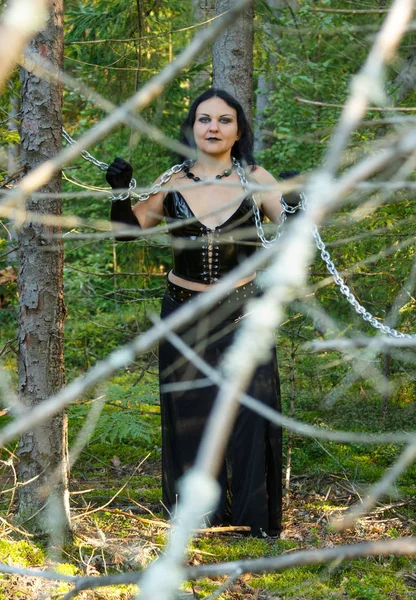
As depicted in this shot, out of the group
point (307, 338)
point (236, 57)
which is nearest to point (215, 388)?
point (307, 338)

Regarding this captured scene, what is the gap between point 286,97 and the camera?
9.60 m

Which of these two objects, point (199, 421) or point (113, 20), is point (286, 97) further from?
point (199, 421)

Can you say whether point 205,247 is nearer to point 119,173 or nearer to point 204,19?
point 119,173

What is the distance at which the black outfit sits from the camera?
3.99 metres

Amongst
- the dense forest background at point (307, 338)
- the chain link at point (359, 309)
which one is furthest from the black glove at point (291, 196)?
the chain link at point (359, 309)

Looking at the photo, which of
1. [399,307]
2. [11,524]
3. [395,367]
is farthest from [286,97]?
[11,524]

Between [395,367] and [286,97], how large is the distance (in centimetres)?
495

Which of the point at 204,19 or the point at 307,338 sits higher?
the point at 204,19

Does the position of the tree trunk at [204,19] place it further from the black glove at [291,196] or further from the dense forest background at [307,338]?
the black glove at [291,196]

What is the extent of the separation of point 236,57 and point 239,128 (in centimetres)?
101

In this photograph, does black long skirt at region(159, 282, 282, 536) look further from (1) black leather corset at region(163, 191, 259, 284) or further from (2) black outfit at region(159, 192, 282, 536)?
(1) black leather corset at region(163, 191, 259, 284)

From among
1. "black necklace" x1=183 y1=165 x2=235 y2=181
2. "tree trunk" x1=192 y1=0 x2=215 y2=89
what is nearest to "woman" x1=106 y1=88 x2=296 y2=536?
"black necklace" x1=183 y1=165 x2=235 y2=181

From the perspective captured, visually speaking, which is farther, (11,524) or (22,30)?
(11,524)

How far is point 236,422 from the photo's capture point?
4.08m
